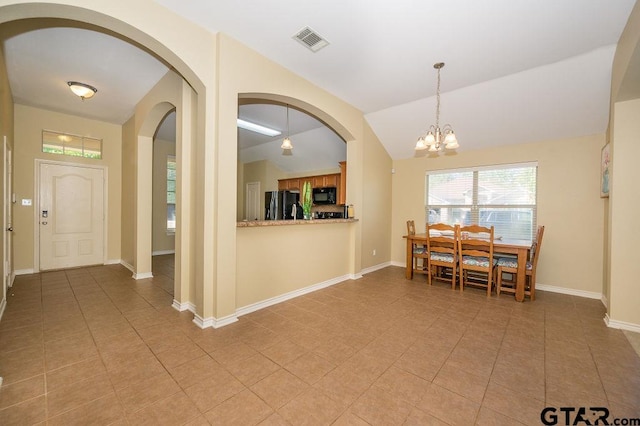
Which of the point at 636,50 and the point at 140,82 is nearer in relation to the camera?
the point at 636,50

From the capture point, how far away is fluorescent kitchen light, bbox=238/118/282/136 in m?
5.76

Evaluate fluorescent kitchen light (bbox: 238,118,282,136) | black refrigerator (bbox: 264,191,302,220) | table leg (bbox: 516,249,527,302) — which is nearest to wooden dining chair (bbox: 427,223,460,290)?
table leg (bbox: 516,249,527,302)

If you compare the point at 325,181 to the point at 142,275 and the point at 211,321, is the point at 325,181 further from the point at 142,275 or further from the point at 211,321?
the point at 211,321

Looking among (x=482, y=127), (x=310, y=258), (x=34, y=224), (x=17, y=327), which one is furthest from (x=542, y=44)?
(x=34, y=224)

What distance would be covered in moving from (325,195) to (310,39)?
4.65 meters

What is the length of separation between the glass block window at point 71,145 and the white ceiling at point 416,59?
542mm

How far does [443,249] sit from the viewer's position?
4.26 metres

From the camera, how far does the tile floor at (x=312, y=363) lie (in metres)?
1.63

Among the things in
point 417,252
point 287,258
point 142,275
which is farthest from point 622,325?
point 142,275

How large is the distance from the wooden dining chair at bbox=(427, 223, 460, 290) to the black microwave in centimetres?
314

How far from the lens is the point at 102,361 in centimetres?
212

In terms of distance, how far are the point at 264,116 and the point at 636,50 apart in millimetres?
5094

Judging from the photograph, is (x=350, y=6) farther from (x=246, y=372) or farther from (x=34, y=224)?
(x=34, y=224)

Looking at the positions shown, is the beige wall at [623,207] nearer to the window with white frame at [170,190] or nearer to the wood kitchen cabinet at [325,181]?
the wood kitchen cabinet at [325,181]
